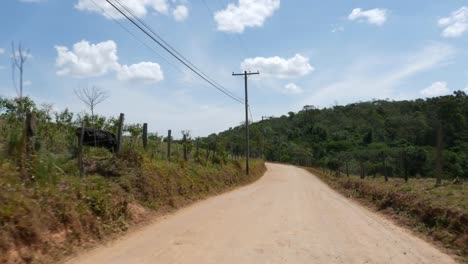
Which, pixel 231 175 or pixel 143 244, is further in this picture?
pixel 231 175

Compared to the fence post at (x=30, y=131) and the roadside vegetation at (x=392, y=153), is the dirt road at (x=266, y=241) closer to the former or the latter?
the roadside vegetation at (x=392, y=153)

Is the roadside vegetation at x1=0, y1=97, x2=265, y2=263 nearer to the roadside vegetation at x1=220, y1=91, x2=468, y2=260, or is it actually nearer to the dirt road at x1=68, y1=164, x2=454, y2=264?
the dirt road at x1=68, y1=164, x2=454, y2=264

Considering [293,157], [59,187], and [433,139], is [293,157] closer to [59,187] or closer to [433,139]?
[433,139]

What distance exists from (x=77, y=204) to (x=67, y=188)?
1.66 ft

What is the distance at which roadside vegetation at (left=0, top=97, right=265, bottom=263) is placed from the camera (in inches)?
335

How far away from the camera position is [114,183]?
46.3ft

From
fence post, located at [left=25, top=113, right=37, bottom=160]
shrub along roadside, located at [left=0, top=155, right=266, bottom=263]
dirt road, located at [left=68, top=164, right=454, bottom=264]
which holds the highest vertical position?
fence post, located at [left=25, top=113, right=37, bottom=160]

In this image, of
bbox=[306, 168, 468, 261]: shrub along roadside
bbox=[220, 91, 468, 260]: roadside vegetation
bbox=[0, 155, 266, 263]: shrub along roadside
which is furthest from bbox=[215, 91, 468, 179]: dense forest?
bbox=[0, 155, 266, 263]: shrub along roadside

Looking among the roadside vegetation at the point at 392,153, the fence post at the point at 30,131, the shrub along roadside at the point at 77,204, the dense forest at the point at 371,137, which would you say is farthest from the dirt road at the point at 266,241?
the dense forest at the point at 371,137

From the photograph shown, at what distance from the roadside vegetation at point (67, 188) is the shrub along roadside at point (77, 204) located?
0.02 metres

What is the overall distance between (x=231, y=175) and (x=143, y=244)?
22.1 meters

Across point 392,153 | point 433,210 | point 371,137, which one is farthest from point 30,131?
point 371,137

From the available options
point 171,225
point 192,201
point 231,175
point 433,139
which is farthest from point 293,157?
point 171,225

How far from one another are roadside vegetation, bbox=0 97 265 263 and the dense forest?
12.5 m
